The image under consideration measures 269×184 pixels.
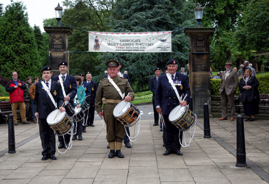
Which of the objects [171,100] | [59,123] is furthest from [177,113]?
[59,123]

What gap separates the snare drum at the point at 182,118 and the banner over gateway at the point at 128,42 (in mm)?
8403

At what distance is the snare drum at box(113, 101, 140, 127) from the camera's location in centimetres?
655

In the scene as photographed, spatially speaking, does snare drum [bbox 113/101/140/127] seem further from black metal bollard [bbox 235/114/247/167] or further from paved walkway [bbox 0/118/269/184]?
black metal bollard [bbox 235/114/247/167]

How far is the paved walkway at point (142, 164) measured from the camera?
17.4ft

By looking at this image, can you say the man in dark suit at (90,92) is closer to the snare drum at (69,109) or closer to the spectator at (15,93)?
the spectator at (15,93)

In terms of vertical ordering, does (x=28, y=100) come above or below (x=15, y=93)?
below

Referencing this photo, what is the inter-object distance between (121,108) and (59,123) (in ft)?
4.22

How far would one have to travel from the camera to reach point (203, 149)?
7641 mm

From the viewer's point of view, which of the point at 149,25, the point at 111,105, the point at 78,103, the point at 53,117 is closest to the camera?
the point at 53,117

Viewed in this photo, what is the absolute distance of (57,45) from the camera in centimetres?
1415

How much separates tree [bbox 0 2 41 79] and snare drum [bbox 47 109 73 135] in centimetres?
3023

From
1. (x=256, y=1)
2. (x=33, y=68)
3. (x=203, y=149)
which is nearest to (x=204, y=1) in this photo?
(x=256, y=1)

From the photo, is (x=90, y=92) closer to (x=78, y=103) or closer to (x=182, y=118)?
(x=78, y=103)

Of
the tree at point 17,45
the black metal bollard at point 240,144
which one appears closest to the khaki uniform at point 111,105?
the black metal bollard at point 240,144
